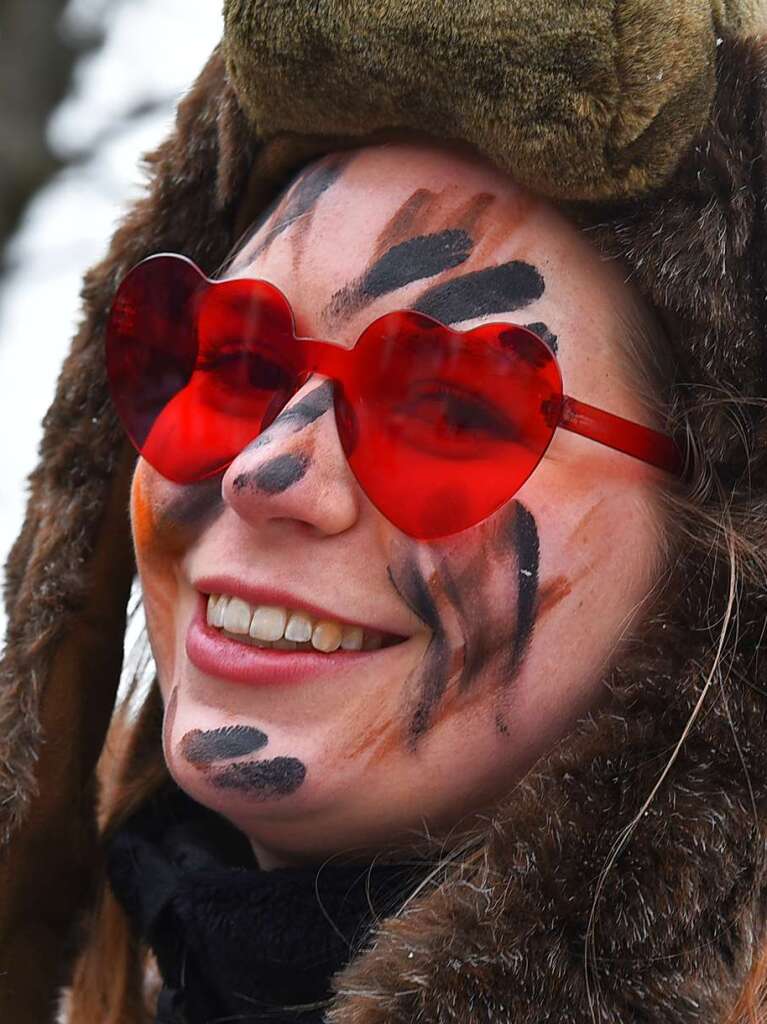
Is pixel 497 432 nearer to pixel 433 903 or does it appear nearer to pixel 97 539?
pixel 433 903

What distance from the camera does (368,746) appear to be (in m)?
1.46

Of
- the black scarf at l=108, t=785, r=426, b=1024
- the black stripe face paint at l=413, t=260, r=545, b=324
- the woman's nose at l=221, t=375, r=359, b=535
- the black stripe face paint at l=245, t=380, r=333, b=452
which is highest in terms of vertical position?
the black stripe face paint at l=413, t=260, r=545, b=324

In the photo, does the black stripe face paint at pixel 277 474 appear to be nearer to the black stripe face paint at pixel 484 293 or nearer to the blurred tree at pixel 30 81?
the black stripe face paint at pixel 484 293

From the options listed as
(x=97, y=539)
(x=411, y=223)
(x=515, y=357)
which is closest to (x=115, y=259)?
(x=97, y=539)

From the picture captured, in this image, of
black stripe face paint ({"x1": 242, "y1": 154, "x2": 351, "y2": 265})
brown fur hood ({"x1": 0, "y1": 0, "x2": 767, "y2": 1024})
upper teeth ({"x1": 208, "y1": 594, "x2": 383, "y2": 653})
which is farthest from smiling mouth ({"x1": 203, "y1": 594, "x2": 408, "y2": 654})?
black stripe face paint ({"x1": 242, "y1": 154, "x2": 351, "y2": 265})

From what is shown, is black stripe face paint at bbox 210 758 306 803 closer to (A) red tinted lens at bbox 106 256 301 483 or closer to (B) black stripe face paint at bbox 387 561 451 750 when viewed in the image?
(B) black stripe face paint at bbox 387 561 451 750

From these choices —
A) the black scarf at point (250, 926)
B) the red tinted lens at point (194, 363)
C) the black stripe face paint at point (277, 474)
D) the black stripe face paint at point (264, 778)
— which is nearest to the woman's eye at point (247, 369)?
the red tinted lens at point (194, 363)

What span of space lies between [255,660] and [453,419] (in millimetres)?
383

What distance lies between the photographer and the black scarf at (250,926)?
4.89ft

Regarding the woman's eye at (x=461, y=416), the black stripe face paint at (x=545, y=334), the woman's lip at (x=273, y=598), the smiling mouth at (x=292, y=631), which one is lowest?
the smiling mouth at (x=292, y=631)

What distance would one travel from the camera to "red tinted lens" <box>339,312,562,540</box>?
4.62ft

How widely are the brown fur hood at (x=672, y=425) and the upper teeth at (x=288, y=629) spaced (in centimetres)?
26

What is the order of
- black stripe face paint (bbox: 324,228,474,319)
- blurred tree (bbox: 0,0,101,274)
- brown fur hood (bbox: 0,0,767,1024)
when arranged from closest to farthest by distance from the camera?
1. brown fur hood (bbox: 0,0,767,1024)
2. black stripe face paint (bbox: 324,228,474,319)
3. blurred tree (bbox: 0,0,101,274)

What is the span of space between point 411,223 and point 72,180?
370 centimetres
